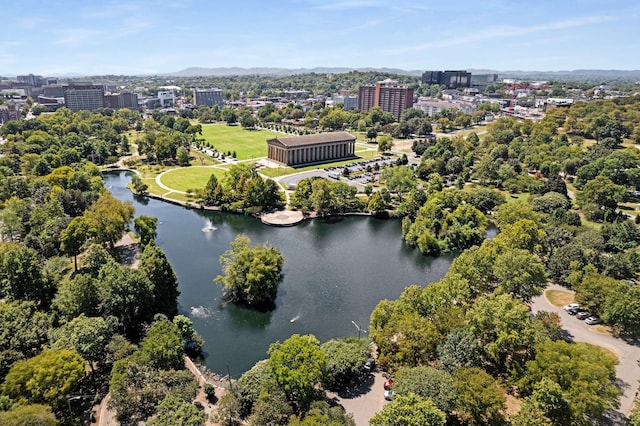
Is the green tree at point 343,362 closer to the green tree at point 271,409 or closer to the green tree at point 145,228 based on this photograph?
the green tree at point 271,409

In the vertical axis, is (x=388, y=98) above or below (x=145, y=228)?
above

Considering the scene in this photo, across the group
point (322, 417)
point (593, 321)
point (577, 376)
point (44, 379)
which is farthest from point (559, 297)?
point (44, 379)

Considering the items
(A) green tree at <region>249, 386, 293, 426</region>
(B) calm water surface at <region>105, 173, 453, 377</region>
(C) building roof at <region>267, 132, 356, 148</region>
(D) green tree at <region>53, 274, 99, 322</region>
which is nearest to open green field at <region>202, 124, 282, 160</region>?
(C) building roof at <region>267, 132, 356, 148</region>

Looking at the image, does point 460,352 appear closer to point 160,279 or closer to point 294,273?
point 294,273

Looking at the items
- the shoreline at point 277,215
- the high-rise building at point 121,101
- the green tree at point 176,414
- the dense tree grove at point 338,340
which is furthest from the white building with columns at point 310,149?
the high-rise building at point 121,101

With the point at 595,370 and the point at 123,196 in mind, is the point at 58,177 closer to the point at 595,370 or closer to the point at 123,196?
the point at 123,196

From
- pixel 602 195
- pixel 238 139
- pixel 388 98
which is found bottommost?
pixel 602 195

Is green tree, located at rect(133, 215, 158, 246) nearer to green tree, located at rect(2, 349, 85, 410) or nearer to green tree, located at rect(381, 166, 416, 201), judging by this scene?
green tree, located at rect(2, 349, 85, 410)

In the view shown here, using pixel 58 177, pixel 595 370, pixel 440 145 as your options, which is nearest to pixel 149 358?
pixel 595 370
